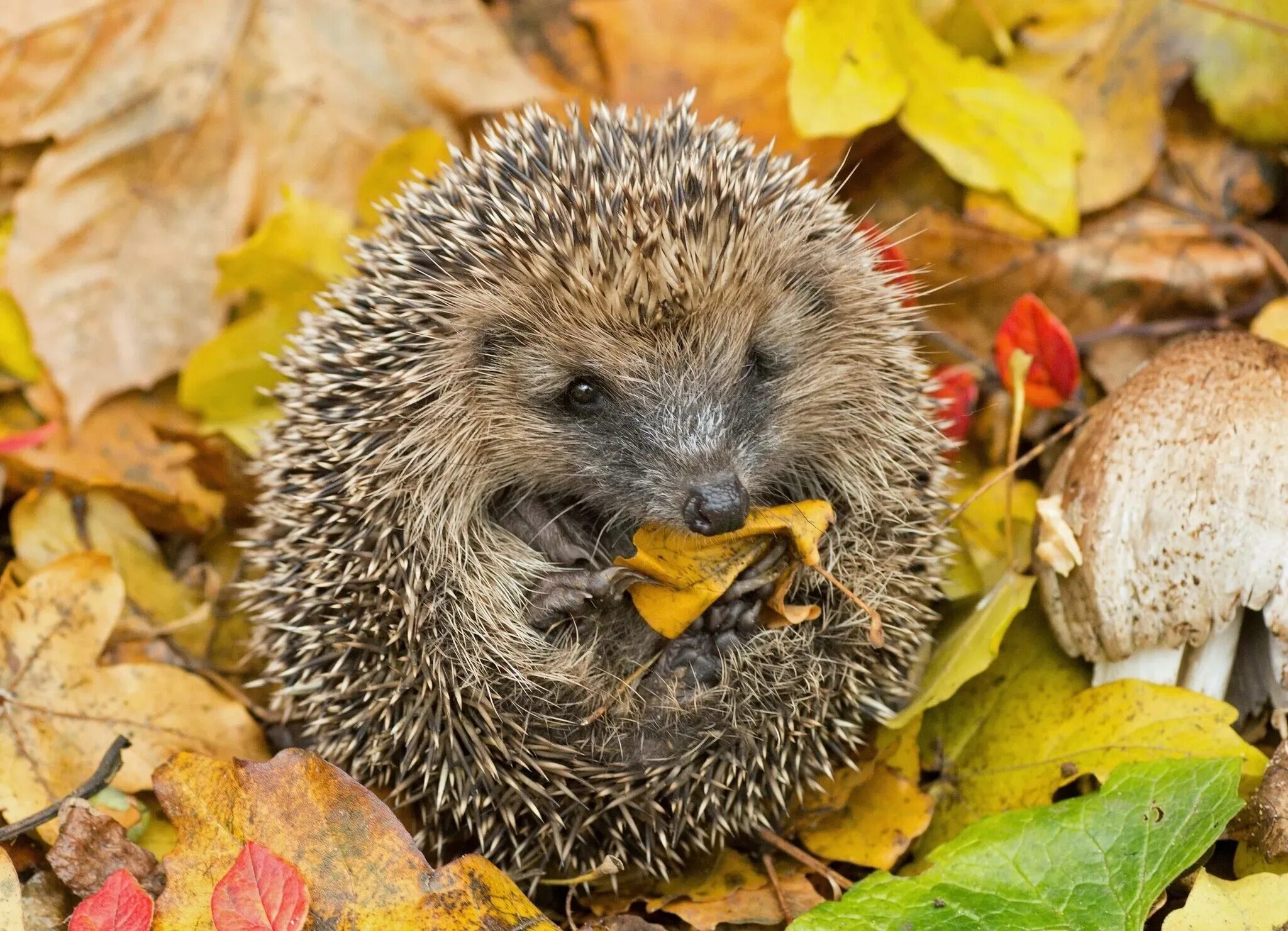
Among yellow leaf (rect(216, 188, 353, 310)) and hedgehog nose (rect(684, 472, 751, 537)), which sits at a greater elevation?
yellow leaf (rect(216, 188, 353, 310))

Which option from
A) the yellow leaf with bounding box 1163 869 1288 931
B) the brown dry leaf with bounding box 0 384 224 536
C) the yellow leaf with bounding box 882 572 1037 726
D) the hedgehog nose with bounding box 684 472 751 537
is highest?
the hedgehog nose with bounding box 684 472 751 537

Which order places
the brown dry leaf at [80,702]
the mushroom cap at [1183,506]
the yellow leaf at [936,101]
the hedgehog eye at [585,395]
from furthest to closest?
the yellow leaf at [936,101], the brown dry leaf at [80,702], the hedgehog eye at [585,395], the mushroom cap at [1183,506]

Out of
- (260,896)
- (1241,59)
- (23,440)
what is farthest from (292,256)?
(1241,59)

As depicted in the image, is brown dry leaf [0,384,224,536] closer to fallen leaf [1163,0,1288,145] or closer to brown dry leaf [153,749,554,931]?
brown dry leaf [153,749,554,931]

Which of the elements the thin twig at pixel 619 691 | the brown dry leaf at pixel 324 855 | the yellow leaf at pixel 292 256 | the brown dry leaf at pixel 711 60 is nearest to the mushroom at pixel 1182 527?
the thin twig at pixel 619 691

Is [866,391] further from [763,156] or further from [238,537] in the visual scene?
[238,537]

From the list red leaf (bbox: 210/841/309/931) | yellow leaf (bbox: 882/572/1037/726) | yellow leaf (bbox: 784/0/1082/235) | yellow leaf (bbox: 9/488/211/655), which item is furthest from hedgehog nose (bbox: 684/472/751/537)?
yellow leaf (bbox: 9/488/211/655)

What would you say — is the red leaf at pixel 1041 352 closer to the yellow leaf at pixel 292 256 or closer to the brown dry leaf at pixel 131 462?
the yellow leaf at pixel 292 256

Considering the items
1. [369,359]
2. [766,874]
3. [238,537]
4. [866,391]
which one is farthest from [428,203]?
[766,874]

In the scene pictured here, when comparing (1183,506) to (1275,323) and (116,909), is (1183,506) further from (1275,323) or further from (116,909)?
(116,909)
